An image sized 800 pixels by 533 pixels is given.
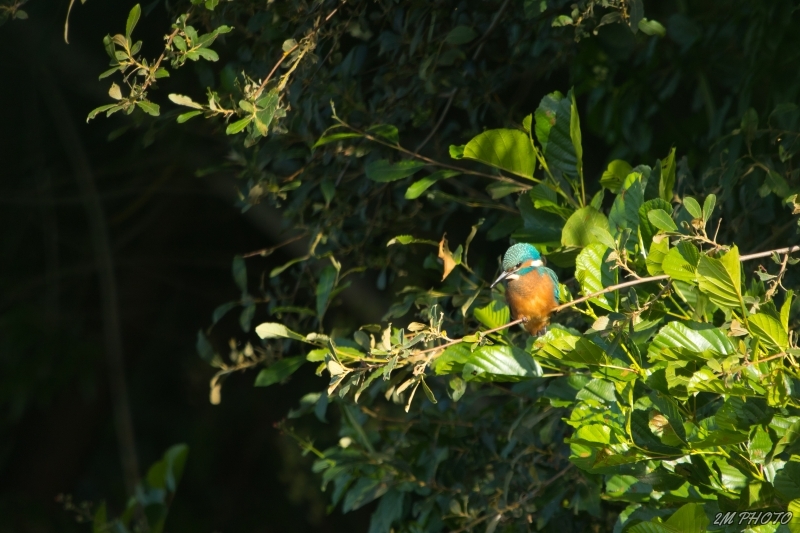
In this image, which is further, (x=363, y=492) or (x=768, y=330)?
(x=363, y=492)

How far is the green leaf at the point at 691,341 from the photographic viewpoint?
1.45 meters

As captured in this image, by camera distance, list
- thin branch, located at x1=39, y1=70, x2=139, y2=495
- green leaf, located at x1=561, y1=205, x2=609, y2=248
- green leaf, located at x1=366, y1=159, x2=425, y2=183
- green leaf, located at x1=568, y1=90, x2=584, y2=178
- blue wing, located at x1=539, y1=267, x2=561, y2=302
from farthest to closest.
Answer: thin branch, located at x1=39, y1=70, x2=139, y2=495 < blue wing, located at x1=539, y1=267, x2=561, y2=302 < green leaf, located at x1=366, y1=159, x2=425, y2=183 < green leaf, located at x1=568, y1=90, x2=584, y2=178 < green leaf, located at x1=561, y1=205, x2=609, y2=248

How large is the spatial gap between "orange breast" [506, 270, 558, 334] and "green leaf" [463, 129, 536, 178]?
1.20 ft

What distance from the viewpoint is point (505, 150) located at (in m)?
1.92

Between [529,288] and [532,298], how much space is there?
1.8 inches

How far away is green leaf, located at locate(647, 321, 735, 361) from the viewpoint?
1452mm

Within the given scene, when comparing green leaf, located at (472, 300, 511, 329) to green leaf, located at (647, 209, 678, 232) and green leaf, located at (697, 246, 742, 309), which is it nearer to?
green leaf, located at (647, 209, 678, 232)

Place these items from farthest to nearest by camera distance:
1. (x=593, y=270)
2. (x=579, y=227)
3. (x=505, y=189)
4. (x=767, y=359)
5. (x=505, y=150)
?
1. (x=505, y=189)
2. (x=505, y=150)
3. (x=579, y=227)
4. (x=593, y=270)
5. (x=767, y=359)

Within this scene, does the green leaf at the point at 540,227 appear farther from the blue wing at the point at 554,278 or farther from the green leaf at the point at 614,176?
the blue wing at the point at 554,278

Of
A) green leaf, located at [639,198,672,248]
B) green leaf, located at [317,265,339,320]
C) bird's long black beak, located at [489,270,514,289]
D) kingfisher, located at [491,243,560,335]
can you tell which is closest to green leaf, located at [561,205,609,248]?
green leaf, located at [639,198,672,248]

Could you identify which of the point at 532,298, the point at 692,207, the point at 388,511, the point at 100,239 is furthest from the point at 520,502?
the point at 100,239

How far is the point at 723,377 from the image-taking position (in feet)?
4.59

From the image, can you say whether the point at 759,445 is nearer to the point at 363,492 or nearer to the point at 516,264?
the point at 516,264

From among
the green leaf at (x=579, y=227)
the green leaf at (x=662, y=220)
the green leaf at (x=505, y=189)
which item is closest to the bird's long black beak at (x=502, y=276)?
the green leaf at (x=505, y=189)
